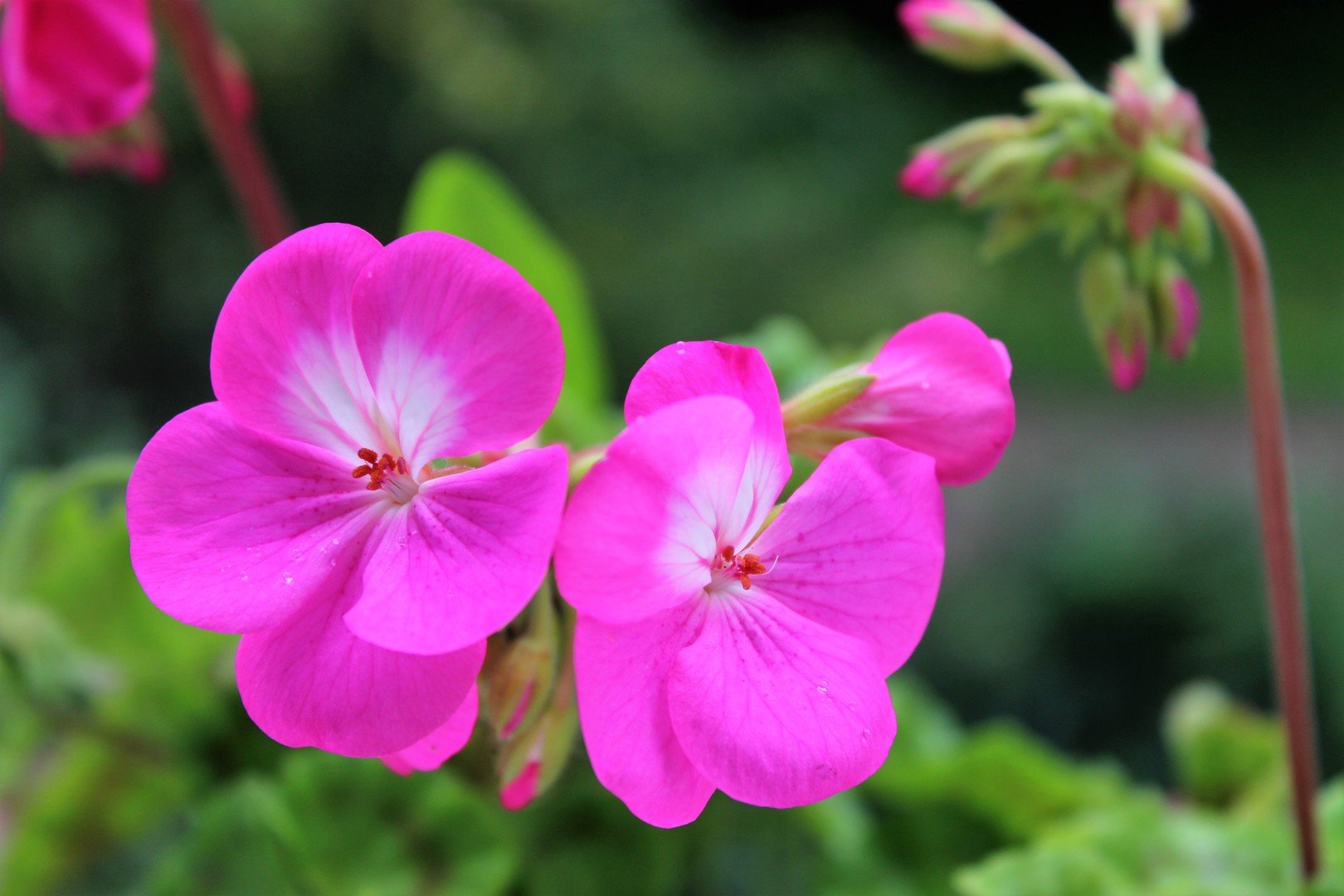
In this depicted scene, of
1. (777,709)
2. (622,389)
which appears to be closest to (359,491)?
(777,709)

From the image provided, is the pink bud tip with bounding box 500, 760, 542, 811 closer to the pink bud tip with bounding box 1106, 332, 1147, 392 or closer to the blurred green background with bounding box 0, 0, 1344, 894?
the blurred green background with bounding box 0, 0, 1344, 894

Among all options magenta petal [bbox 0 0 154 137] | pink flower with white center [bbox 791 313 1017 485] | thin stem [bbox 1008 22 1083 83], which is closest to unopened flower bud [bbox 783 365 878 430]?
pink flower with white center [bbox 791 313 1017 485]

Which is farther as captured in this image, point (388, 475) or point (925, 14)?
point (925, 14)

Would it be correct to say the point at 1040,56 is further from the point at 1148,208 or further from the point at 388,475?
the point at 388,475

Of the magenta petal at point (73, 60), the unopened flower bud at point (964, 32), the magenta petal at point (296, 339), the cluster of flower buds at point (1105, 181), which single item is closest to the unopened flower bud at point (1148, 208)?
the cluster of flower buds at point (1105, 181)

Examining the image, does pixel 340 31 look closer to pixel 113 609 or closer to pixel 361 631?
pixel 113 609

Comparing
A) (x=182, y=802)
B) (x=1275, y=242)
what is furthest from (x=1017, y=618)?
(x=1275, y=242)

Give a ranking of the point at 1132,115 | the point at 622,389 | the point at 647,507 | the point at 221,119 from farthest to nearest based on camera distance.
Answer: the point at 622,389
the point at 221,119
the point at 1132,115
the point at 647,507
